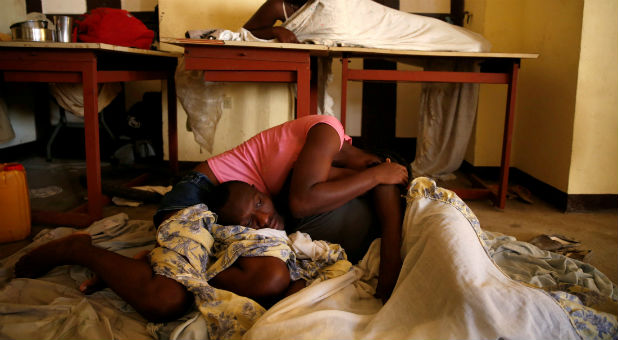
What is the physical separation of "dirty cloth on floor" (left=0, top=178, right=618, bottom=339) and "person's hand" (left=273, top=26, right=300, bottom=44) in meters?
1.24

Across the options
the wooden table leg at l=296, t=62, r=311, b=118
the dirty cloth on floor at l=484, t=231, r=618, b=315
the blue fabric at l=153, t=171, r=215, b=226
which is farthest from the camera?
the wooden table leg at l=296, t=62, r=311, b=118

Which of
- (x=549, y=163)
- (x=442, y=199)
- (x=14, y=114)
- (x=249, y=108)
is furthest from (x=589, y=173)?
(x=14, y=114)

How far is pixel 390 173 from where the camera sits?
1.61 metres

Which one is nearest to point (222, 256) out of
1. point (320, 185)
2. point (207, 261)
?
point (207, 261)

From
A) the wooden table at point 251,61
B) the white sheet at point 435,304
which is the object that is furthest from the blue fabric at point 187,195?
the wooden table at point 251,61

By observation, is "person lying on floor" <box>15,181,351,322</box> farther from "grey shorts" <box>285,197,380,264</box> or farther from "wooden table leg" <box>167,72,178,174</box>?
"wooden table leg" <box>167,72,178,174</box>

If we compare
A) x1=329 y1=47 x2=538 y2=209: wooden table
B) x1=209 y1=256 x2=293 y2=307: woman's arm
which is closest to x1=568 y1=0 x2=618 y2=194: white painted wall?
x1=329 y1=47 x2=538 y2=209: wooden table

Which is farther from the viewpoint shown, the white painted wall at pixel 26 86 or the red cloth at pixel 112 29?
the white painted wall at pixel 26 86

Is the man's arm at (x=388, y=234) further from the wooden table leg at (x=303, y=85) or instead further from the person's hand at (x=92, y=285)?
the wooden table leg at (x=303, y=85)

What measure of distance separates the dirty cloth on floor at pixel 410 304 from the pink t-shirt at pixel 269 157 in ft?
1.33

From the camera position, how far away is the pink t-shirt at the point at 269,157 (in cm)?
170

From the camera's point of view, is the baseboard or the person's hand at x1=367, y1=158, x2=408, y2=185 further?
the baseboard

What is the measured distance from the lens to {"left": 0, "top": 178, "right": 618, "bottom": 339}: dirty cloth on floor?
1.11 m

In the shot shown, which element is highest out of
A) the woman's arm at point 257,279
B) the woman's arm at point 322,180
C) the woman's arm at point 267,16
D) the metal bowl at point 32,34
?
the woman's arm at point 267,16
